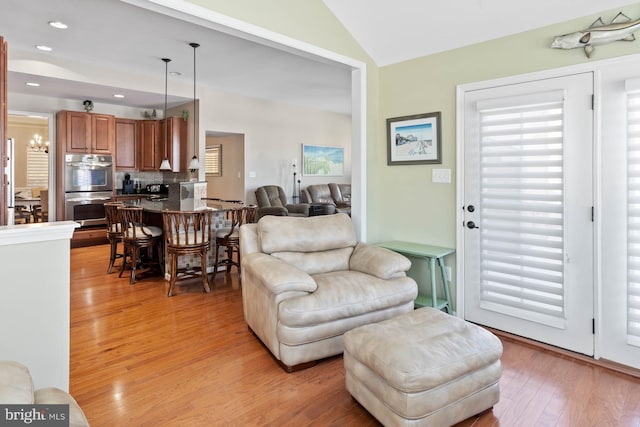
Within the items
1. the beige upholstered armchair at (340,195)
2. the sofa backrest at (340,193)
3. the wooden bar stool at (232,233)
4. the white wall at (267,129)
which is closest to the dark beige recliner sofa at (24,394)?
the wooden bar stool at (232,233)

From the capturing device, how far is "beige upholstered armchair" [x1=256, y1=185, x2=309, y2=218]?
715cm

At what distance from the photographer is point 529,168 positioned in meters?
2.84

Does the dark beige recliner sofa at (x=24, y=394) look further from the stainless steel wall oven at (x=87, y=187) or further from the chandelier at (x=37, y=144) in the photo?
the chandelier at (x=37, y=144)

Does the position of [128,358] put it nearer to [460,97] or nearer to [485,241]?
[485,241]

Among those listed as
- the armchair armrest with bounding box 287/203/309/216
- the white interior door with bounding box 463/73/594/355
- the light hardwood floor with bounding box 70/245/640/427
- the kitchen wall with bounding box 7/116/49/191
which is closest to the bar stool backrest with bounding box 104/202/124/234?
the light hardwood floor with bounding box 70/245/640/427

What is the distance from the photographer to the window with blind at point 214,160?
28.7 feet

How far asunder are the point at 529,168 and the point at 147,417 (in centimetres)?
296

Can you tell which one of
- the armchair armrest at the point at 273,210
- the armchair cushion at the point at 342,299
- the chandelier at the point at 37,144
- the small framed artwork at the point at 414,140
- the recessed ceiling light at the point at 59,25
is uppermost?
the recessed ceiling light at the point at 59,25

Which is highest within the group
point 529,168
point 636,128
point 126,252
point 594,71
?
point 594,71

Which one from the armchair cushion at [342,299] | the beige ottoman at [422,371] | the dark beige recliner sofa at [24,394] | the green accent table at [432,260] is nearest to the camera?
the dark beige recliner sofa at [24,394]

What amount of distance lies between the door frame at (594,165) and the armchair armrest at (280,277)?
4.85 ft

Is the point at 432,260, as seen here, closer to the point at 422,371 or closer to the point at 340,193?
the point at 422,371

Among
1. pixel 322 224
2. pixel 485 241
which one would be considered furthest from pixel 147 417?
pixel 485 241

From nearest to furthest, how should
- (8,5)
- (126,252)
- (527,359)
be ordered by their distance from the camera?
(527,359) → (8,5) → (126,252)
